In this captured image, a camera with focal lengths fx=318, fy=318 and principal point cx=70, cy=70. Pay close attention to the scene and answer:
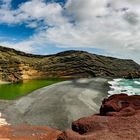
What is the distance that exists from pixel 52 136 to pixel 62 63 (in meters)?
139

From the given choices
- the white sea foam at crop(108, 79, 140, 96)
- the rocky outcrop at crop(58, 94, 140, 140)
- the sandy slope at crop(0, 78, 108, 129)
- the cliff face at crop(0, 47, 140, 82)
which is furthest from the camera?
the cliff face at crop(0, 47, 140, 82)

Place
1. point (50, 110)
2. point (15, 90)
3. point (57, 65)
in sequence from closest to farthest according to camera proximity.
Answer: point (50, 110) → point (15, 90) → point (57, 65)

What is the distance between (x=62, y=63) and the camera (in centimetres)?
16638

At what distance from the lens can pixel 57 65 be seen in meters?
163

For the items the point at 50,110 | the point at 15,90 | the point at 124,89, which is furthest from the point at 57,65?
the point at 50,110

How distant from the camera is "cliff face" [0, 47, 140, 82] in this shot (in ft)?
457

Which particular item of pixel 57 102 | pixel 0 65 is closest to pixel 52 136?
pixel 57 102

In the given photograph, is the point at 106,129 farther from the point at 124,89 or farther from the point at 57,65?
the point at 57,65

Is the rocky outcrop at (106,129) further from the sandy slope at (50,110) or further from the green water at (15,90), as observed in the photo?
the green water at (15,90)

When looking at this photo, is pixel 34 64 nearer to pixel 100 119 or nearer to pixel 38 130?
pixel 38 130

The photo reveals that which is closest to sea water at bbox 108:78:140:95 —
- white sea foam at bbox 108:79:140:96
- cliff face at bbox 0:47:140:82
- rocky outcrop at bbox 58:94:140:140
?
white sea foam at bbox 108:79:140:96

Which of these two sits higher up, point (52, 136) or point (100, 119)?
point (100, 119)

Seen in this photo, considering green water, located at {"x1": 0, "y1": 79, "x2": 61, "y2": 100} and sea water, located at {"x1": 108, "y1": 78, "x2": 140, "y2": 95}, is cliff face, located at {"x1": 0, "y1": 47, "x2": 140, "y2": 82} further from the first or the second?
sea water, located at {"x1": 108, "y1": 78, "x2": 140, "y2": 95}

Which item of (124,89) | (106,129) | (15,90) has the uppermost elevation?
(106,129)
